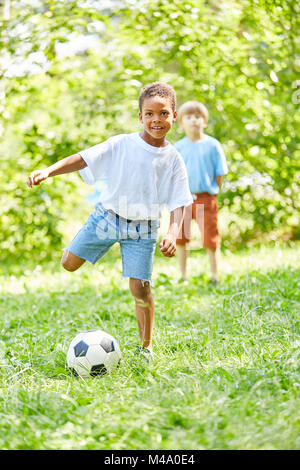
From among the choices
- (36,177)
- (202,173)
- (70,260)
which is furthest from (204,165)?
(36,177)

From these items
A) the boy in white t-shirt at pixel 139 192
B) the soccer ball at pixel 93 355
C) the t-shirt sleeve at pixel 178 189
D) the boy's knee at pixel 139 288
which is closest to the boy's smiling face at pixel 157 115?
the boy in white t-shirt at pixel 139 192

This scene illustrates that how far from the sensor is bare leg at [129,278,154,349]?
323 cm

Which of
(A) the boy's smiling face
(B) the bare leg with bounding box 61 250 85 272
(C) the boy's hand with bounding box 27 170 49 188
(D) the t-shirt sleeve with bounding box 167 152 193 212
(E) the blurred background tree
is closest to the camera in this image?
(C) the boy's hand with bounding box 27 170 49 188

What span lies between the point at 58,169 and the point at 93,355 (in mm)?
1001

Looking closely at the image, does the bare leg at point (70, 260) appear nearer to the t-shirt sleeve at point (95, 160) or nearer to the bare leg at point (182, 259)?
the t-shirt sleeve at point (95, 160)

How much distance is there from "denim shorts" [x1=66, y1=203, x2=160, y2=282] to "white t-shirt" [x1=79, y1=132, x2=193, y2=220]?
0.22ft

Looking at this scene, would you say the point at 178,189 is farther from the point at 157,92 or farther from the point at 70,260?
the point at 70,260

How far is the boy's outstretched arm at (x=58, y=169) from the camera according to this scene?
2.82 metres

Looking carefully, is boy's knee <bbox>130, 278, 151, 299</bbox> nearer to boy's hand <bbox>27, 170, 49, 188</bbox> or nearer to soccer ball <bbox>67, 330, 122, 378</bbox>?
soccer ball <bbox>67, 330, 122, 378</bbox>

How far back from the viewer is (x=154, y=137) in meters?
3.14

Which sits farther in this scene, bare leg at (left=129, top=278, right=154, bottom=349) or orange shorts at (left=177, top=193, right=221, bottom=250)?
orange shorts at (left=177, top=193, right=221, bottom=250)

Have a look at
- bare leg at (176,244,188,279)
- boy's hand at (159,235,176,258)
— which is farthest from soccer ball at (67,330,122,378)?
bare leg at (176,244,188,279)

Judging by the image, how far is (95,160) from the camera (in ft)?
10.2
